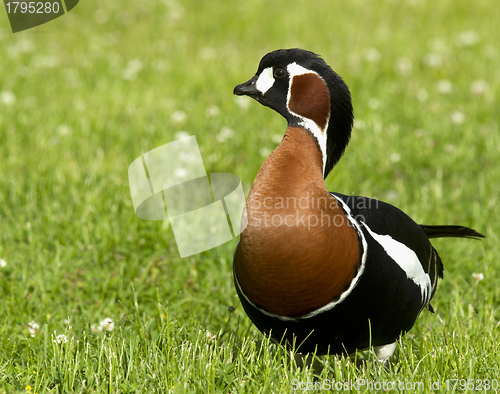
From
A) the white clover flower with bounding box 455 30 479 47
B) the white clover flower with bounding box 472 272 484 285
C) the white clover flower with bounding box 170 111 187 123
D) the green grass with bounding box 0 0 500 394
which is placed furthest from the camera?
the white clover flower with bounding box 455 30 479 47

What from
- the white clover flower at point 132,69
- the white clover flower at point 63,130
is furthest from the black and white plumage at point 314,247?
the white clover flower at point 132,69

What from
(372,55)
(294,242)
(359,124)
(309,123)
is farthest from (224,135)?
(294,242)

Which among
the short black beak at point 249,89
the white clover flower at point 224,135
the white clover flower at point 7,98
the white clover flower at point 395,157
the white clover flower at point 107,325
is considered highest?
the white clover flower at point 7,98

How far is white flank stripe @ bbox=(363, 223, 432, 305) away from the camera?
106 inches

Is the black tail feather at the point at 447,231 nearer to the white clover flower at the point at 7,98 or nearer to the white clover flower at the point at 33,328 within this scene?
the white clover flower at the point at 33,328

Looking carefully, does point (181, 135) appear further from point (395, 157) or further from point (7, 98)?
point (7, 98)

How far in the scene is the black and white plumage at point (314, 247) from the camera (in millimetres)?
2389

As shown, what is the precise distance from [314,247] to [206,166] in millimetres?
2968

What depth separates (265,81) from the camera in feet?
9.00

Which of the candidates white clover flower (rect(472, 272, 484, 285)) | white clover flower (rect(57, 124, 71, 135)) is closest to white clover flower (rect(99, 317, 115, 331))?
white clover flower (rect(472, 272, 484, 285))

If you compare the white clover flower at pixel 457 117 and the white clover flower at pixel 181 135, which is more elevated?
the white clover flower at pixel 181 135

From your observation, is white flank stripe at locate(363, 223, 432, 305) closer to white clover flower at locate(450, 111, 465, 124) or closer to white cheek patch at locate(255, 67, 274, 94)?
white cheek patch at locate(255, 67, 274, 94)

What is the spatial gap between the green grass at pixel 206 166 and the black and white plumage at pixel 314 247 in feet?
Answer: 0.61

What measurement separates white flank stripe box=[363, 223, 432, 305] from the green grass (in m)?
0.31
